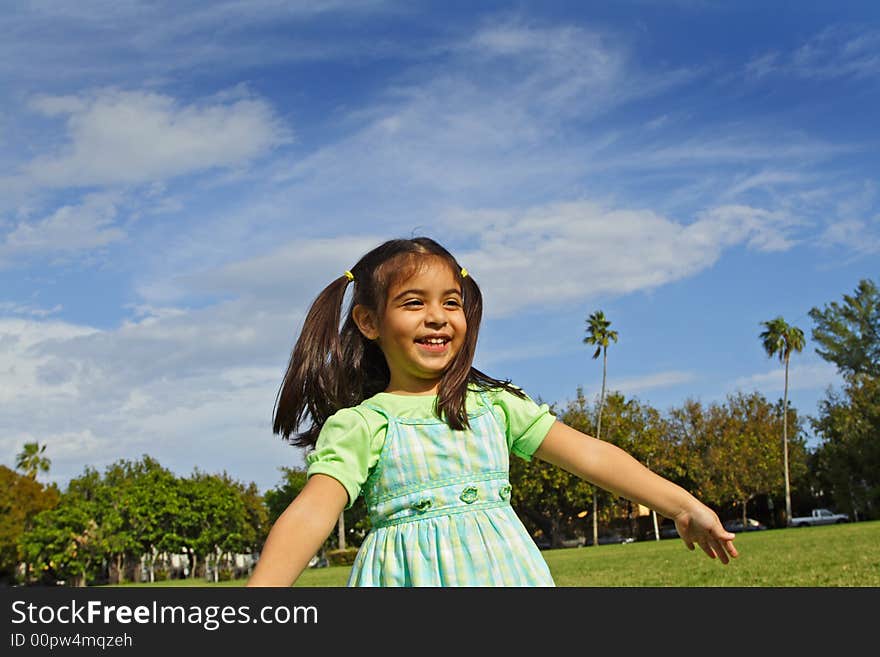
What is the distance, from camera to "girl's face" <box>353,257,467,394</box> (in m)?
3.20

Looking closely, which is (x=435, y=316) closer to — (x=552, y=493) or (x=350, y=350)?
(x=350, y=350)

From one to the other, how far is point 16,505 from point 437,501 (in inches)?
2344

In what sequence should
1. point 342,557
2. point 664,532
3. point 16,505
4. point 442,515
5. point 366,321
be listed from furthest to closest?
point 664,532
point 16,505
point 342,557
point 366,321
point 442,515

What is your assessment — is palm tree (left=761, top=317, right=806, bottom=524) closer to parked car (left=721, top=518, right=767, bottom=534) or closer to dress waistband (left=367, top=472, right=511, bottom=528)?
parked car (left=721, top=518, right=767, bottom=534)

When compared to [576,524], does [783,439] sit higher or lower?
higher

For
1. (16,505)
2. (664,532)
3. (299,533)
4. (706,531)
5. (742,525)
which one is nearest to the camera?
(299,533)

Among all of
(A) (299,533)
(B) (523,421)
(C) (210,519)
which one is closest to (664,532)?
(C) (210,519)

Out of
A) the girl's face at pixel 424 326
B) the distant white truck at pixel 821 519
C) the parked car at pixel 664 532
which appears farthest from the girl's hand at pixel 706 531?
the parked car at pixel 664 532

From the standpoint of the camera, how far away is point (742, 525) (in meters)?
62.0

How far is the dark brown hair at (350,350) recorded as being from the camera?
3311mm
